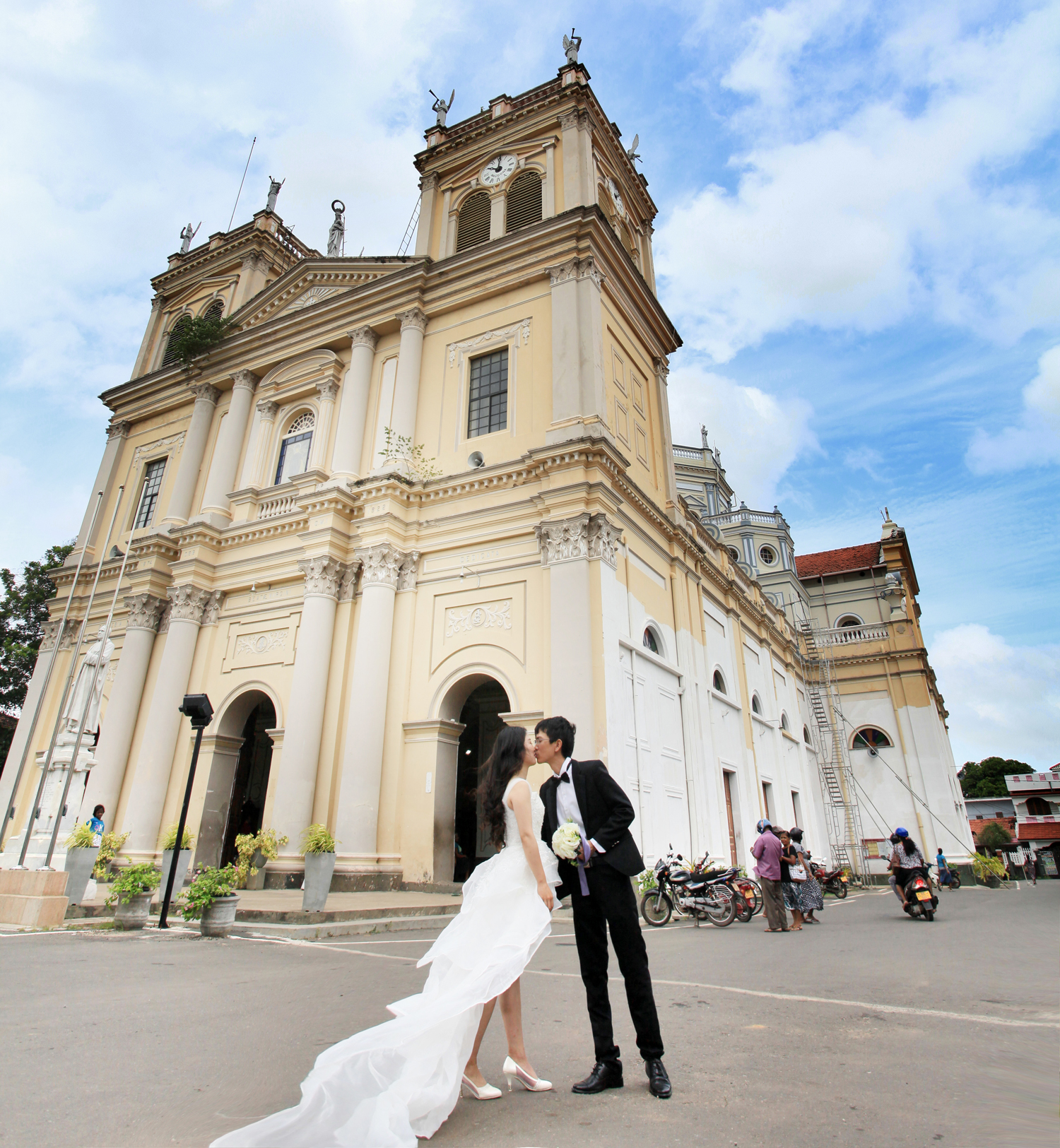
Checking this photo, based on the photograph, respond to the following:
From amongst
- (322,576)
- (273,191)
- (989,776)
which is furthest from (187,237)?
(989,776)

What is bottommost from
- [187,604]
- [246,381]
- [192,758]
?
[192,758]

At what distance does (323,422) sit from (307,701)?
7809 millimetres

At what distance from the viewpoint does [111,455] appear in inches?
924

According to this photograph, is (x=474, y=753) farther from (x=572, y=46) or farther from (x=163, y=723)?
(x=572, y=46)

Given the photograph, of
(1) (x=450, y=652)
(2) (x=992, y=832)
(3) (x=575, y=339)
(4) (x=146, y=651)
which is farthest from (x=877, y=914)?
(2) (x=992, y=832)

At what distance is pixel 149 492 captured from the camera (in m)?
22.4

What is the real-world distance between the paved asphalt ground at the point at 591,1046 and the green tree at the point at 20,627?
2209 centimetres

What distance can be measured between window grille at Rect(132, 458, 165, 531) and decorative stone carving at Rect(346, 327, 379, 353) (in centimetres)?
831

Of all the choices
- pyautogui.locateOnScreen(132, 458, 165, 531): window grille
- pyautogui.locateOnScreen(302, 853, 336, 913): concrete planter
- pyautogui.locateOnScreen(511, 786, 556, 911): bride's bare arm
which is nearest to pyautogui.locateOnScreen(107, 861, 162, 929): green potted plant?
pyautogui.locateOnScreen(302, 853, 336, 913): concrete planter

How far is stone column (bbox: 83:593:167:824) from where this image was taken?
16844 mm

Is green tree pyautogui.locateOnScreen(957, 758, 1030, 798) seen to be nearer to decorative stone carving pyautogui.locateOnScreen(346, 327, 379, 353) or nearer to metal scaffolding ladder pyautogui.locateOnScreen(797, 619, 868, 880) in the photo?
metal scaffolding ladder pyautogui.locateOnScreen(797, 619, 868, 880)

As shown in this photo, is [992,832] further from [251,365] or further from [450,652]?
[251,365]

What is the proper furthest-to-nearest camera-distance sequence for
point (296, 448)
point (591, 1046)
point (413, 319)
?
1. point (296, 448)
2. point (413, 319)
3. point (591, 1046)

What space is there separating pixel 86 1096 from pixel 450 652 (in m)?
11.7
